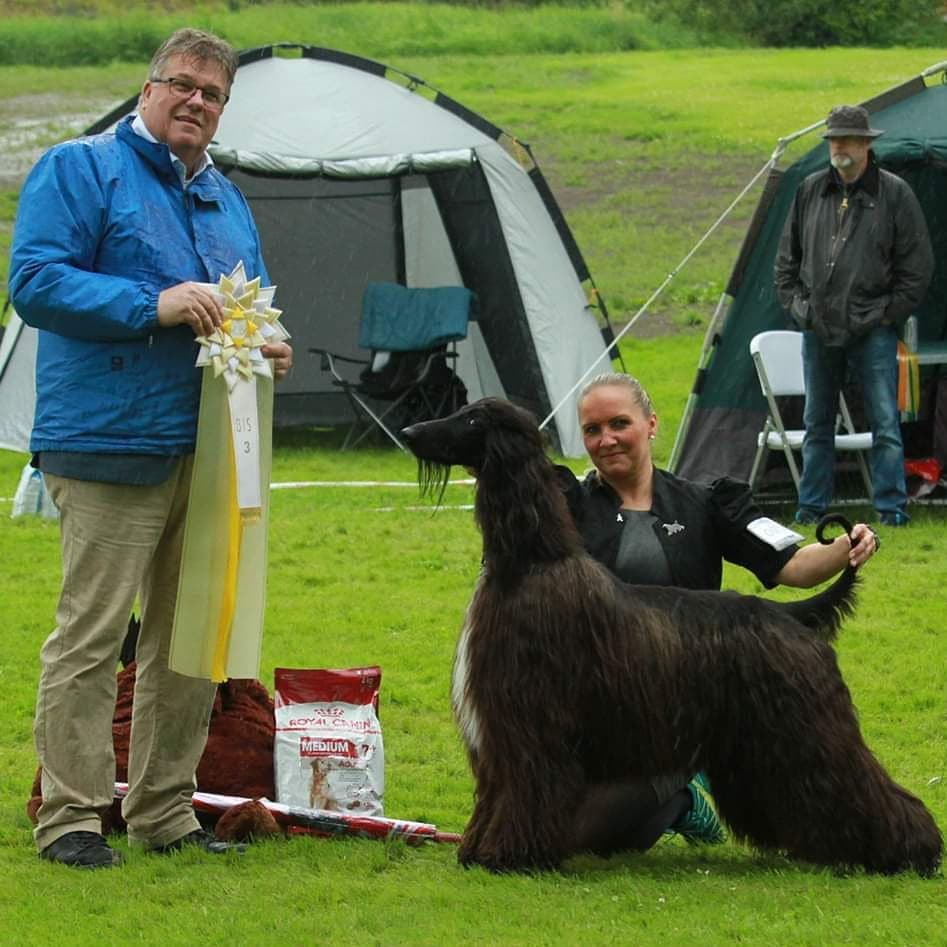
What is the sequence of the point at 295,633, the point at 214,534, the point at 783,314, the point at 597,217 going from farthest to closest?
the point at 597,217 < the point at 783,314 < the point at 295,633 < the point at 214,534

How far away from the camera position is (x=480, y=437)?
382 cm

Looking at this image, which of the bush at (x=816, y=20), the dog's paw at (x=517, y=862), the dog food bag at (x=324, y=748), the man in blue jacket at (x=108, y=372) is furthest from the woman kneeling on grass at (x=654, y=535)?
the bush at (x=816, y=20)

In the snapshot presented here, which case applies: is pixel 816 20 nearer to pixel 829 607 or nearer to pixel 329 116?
pixel 329 116

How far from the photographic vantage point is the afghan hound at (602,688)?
12.5 feet

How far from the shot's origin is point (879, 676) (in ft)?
19.0

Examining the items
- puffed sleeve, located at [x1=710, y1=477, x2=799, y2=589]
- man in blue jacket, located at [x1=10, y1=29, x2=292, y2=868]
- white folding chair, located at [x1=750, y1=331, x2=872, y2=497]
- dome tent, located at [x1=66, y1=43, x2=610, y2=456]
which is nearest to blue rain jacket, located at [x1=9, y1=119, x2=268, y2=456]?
man in blue jacket, located at [x1=10, y1=29, x2=292, y2=868]

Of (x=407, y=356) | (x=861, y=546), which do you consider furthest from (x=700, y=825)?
(x=407, y=356)

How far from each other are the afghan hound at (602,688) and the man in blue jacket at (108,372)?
55 centimetres

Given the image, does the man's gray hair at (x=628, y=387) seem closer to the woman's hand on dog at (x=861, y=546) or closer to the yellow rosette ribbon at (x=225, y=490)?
the woman's hand on dog at (x=861, y=546)

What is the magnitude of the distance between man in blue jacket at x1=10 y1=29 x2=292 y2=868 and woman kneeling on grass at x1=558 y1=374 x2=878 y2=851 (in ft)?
2.88

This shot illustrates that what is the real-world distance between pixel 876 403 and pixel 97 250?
4880 mm

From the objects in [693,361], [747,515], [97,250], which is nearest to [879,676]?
[747,515]

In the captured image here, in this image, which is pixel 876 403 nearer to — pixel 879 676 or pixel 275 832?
pixel 879 676

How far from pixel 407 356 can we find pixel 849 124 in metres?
3.67
